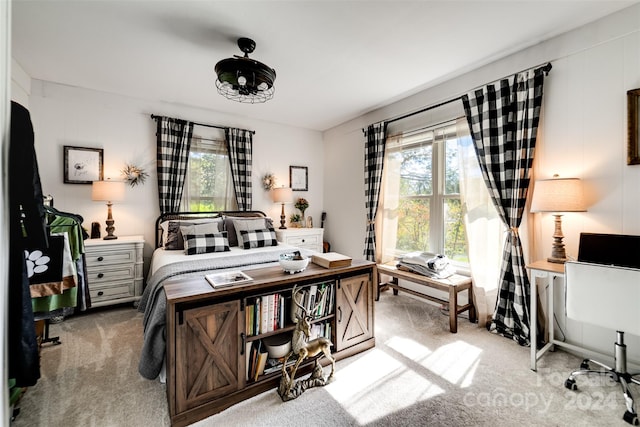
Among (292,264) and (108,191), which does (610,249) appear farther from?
(108,191)

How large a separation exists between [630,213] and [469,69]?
1.89 metres

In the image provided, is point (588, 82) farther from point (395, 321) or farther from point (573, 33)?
point (395, 321)

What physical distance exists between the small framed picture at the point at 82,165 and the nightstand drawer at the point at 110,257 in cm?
98

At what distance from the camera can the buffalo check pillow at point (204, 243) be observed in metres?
2.92

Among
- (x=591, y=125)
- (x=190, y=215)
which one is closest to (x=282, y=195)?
(x=190, y=215)

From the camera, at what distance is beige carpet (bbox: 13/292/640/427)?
1.55 metres

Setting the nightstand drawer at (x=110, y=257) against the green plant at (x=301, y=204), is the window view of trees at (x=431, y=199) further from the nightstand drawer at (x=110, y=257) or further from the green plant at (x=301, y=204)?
the nightstand drawer at (x=110, y=257)

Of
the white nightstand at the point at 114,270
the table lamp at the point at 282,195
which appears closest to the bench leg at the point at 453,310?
the table lamp at the point at 282,195

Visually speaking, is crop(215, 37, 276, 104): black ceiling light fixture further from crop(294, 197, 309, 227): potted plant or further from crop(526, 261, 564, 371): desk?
crop(526, 261, 564, 371): desk

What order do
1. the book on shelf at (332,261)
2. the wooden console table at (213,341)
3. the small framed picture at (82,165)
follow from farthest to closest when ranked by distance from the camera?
1. the small framed picture at (82,165)
2. the book on shelf at (332,261)
3. the wooden console table at (213,341)

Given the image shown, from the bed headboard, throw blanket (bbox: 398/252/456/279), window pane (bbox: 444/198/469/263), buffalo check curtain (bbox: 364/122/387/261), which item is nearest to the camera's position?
throw blanket (bbox: 398/252/456/279)

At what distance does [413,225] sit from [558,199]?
1.70 metres

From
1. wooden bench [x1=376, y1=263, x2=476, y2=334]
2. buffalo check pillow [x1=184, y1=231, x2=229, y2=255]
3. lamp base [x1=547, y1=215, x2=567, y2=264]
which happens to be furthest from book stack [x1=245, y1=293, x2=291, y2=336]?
lamp base [x1=547, y1=215, x2=567, y2=264]

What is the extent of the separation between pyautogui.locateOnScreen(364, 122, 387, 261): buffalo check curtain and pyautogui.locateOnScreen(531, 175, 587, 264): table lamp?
77.2 inches
